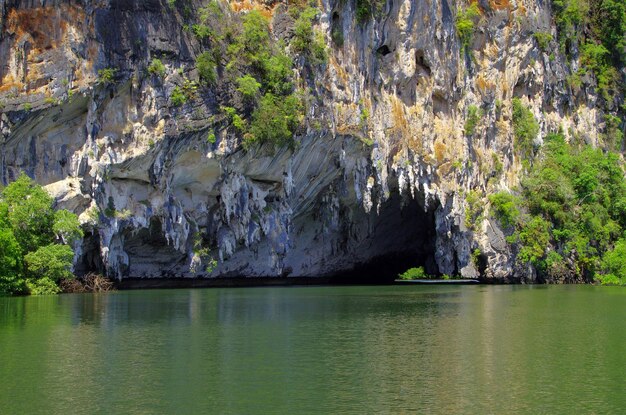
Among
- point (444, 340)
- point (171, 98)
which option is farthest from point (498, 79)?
point (444, 340)

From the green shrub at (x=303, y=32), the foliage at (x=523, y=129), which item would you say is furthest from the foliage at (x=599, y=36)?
the green shrub at (x=303, y=32)

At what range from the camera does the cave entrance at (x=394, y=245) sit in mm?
53906

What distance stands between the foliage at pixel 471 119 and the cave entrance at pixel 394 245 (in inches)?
211

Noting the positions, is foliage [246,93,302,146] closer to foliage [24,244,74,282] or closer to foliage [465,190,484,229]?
foliage [24,244,74,282]

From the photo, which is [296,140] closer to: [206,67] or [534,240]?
[206,67]

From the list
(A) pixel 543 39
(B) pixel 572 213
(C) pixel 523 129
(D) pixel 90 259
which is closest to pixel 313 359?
→ (D) pixel 90 259

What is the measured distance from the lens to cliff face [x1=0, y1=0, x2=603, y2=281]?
40000 millimetres

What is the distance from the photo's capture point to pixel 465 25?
170 ft

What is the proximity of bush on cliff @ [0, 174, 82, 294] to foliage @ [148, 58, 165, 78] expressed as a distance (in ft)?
25.3

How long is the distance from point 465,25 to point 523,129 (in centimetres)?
760

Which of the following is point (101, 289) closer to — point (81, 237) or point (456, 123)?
point (81, 237)

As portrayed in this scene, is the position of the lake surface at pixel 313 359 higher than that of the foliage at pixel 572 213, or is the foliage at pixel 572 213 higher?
the foliage at pixel 572 213

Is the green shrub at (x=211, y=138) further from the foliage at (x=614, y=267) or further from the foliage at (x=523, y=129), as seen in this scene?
the foliage at (x=614, y=267)

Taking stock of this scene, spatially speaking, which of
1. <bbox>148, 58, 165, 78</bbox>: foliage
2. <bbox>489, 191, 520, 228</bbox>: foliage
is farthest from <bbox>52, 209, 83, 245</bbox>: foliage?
<bbox>489, 191, 520, 228</bbox>: foliage
